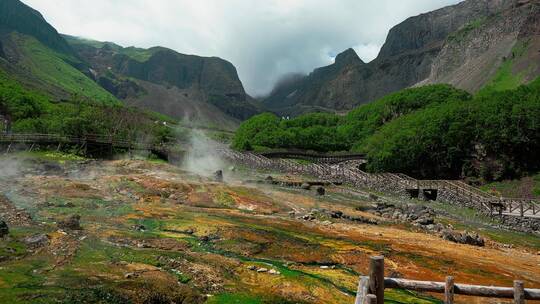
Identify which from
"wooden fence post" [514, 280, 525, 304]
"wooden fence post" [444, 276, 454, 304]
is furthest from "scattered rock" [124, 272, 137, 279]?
"wooden fence post" [514, 280, 525, 304]

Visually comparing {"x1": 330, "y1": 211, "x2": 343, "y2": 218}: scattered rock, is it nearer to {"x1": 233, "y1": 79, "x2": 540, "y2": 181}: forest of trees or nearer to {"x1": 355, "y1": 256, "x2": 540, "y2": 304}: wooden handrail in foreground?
{"x1": 355, "y1": 256, "x2": 540, "y2": 304}: wooden handrail in foreground

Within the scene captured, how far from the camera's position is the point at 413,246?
22.6m

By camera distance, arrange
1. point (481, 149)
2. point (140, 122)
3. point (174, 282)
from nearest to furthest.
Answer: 1. point (174, 282)
2. point (481, 149)
3. point (140, 122)

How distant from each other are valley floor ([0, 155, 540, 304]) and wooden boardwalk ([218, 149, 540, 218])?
275 inches

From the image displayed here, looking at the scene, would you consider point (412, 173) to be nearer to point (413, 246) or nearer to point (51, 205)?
point (413, 246)

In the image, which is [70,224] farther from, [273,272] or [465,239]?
[465,239]

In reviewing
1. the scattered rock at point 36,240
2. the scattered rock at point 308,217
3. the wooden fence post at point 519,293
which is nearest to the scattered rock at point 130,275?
the scattered rock at point 36,240

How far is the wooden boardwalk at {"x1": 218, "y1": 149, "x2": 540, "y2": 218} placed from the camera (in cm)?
4091

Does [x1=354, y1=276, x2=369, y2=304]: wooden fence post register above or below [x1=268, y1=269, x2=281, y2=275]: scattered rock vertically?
above

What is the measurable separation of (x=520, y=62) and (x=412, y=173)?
284 ft

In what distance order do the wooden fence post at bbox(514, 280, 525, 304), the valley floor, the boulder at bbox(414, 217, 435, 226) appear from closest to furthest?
the wooden fence post at bbox(514, 280, 525, 304) < the valley floor < the boulder at bbox(414, 217, 435, 226)

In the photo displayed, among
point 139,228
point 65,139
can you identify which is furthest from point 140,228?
point 65,139

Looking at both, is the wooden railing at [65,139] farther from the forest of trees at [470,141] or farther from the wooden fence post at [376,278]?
the wooden fence post at [376,278]

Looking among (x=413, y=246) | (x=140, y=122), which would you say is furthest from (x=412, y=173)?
(x=140, y=122)
